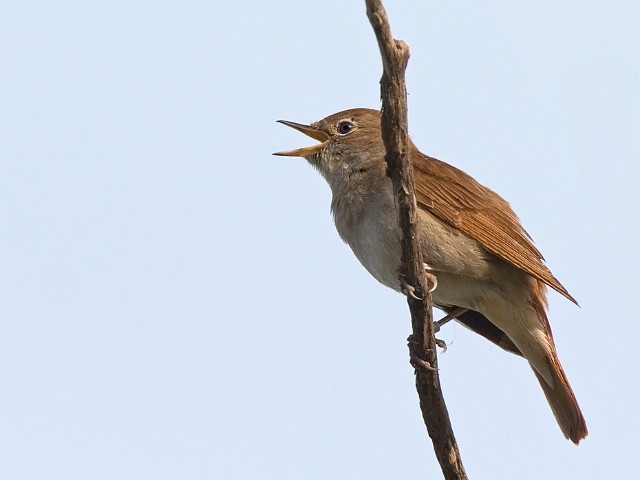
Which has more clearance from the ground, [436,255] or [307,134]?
[307,134]

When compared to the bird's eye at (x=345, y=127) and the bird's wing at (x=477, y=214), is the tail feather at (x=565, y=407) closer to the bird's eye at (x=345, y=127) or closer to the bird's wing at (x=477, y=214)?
the bird's wing at (x=477, y=214)

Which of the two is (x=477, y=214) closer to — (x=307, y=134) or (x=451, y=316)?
(x=451, y=316)

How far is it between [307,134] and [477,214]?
1.82m

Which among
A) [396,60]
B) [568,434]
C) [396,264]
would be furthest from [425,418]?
[396,60]

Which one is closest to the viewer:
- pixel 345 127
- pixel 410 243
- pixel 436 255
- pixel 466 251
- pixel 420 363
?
pixel 410 243

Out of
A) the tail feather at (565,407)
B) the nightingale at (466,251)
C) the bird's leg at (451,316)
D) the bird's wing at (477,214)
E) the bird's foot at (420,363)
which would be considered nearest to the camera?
the bird's foot at (420,363)

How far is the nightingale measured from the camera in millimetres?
7758

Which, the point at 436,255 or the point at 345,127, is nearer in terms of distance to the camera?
the point at 436,255

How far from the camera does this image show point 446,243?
307 inches

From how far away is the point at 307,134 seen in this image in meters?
9.17

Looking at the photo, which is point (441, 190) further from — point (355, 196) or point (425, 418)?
point (425, 418)

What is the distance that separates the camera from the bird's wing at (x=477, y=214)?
7895 mm

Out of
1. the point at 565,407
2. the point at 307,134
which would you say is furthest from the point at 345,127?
the point at 565,407

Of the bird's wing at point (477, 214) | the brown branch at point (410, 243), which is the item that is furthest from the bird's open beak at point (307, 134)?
the brown branch at point (410, 243)
